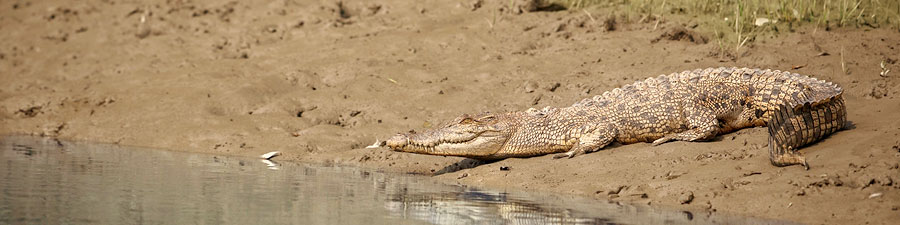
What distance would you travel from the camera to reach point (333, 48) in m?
11.1

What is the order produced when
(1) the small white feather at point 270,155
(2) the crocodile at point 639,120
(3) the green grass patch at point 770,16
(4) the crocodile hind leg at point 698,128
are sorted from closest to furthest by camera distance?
1. (4) the crocodile hind leg at point 698,128
2. (2) the crocodile at point 639,120
3. (1) the small white feather at point 270,155
4. (3) the green grass patch at point 770,16

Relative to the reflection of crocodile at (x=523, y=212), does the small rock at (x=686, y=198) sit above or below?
above

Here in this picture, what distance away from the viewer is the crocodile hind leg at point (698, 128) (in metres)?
7.25

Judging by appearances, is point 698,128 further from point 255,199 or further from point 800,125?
point 255,199

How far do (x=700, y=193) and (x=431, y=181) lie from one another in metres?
2.04

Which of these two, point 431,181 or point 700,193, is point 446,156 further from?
point 700,193

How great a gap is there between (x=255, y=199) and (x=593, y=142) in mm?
3014

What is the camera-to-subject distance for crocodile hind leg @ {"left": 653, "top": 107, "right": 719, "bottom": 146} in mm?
7254

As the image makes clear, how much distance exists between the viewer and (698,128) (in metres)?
7.31

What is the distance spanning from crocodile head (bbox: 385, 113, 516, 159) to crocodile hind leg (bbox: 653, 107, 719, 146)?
1270 millimetres

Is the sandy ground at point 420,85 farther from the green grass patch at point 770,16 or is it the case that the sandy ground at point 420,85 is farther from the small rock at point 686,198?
the green grass patch at point 770,16

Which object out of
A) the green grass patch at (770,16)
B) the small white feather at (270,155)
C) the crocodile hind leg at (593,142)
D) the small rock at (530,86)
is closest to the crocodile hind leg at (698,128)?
the crocodile hind leg at (593,142)

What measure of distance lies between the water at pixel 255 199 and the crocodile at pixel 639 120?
23.9 inches

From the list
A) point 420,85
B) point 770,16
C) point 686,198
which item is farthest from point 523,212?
point 770,16
